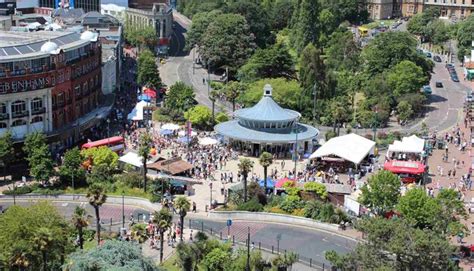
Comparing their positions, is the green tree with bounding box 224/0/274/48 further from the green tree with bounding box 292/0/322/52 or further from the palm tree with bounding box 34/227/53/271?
the palm tree with bounding box 34/227/53/271

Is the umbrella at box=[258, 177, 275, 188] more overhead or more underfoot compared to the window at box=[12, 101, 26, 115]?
more underfoot

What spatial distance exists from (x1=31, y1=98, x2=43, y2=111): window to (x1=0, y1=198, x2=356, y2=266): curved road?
52.3ft

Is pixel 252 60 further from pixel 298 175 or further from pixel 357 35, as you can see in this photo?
pixel 357 35

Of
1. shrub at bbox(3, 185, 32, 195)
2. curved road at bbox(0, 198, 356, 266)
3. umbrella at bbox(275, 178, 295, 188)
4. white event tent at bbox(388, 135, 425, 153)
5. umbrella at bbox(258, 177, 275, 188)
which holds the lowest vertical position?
curved road at bbox(0, 198, 356, 266)

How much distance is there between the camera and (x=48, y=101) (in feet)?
274

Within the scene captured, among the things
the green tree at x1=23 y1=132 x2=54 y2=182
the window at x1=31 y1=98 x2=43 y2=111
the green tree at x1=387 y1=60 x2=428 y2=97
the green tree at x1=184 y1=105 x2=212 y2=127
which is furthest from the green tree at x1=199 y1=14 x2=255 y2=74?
the green tree at x1=23 y1=132 x2=54 y2=182

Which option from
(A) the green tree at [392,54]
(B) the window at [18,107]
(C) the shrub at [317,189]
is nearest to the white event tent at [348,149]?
(C) the shrub at [317,189]

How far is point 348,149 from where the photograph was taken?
80.8 meters

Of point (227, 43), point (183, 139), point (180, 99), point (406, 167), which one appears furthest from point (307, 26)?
point (406, 167)

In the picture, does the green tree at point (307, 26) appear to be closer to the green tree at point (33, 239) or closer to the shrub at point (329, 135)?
the shrub at point (329, 135)

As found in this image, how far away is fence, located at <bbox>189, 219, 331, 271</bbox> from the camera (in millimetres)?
56469

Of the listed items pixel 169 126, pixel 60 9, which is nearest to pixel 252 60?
pixel 169 126

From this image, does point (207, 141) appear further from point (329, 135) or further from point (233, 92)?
point (233, 92)

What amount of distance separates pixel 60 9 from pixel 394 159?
264 ft
